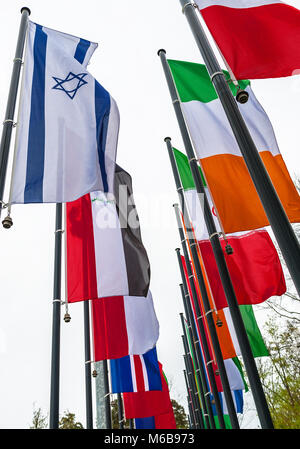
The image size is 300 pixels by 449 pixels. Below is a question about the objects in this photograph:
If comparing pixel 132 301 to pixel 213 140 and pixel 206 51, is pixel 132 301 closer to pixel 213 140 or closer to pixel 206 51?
pixel 213 140

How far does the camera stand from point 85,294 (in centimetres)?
628

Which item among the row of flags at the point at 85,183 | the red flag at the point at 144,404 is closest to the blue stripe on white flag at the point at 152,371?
the row of flags at the point at 85,183

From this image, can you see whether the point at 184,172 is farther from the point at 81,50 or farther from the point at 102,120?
the point at 102,120

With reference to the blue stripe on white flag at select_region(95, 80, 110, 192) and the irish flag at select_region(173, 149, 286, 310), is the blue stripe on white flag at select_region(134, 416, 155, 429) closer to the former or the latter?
the irish flag at select_region(173, 149, 286, 310)

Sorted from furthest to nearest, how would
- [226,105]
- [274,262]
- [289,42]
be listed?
[274,262] < [289,42] < [226,105]

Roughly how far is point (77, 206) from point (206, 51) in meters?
3.74

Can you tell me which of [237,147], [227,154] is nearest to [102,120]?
[227,154]

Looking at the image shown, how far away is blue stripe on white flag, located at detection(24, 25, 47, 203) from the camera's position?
4.68 m

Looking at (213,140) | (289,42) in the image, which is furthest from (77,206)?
(289,42)

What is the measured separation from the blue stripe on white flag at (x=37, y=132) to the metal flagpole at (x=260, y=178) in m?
2.32

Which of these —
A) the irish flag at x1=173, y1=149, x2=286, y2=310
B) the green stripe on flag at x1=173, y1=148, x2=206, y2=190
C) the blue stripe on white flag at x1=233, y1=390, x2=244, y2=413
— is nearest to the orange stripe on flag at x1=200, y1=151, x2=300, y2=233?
the irish flag at x1=173, y1=149, x2=286, y2=310

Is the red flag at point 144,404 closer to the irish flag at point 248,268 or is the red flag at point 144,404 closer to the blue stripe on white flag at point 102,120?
the irish flag at point 248,268

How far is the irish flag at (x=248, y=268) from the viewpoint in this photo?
6.76 metres

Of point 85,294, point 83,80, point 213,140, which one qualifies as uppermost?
point 83,80
